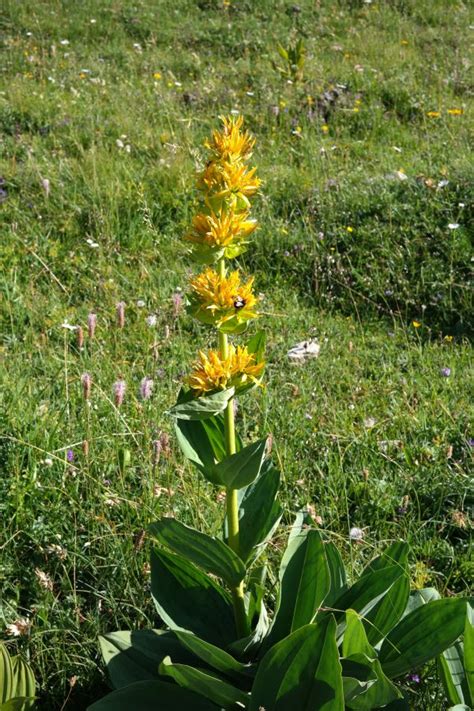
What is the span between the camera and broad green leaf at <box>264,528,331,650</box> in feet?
5.82

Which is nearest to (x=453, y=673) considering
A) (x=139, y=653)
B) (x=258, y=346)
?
(x=139, y=653)

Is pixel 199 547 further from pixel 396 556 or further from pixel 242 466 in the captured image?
pixel 396 556

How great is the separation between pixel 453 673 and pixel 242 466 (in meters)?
0.76

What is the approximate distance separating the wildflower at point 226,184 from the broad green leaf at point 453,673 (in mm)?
1114

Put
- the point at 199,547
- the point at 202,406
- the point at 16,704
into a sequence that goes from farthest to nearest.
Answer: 1. the point at 16,704
2. the point at 199,547
3. the point at 202,406

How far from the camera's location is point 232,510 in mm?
1759

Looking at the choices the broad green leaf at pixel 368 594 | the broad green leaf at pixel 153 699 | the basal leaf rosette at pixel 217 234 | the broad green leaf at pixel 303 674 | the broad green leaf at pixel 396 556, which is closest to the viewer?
the broad green leaf at pixel 303 674

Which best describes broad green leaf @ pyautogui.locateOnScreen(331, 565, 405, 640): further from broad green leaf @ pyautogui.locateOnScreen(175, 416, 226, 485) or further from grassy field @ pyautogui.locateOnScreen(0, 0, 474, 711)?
broad green leaf @ pyautogui.locateOnScreen(175, 416, 226, 485)

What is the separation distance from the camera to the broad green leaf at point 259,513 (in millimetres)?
1767

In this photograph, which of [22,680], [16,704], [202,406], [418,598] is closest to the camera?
[202,406]

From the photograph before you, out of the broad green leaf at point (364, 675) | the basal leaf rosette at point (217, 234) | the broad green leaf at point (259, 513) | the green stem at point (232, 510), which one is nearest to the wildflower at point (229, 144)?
the basal leaf rosette at point (217, 234)

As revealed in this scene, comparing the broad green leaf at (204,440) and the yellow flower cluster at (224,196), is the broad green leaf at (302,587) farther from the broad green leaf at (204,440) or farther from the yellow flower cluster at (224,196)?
the yellow flower cluster at (224,196)

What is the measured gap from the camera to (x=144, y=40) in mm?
10016

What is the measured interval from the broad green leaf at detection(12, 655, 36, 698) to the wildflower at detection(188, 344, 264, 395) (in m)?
0.82
